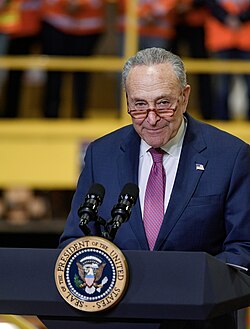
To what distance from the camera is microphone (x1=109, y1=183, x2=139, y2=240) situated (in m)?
2.88

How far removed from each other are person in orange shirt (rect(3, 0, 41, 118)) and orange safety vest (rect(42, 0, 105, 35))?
12 cm

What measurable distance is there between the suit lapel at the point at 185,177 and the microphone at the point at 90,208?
0.84 feet

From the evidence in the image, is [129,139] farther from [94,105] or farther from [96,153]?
[94,105]

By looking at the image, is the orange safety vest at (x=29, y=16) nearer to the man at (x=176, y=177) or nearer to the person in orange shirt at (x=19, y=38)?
the person in orange shirt at (x=19, y=38)

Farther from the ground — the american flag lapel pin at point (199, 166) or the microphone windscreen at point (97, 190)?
the american flag lapel pin at point (199, 166)

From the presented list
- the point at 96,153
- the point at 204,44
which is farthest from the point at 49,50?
the point at 96,153

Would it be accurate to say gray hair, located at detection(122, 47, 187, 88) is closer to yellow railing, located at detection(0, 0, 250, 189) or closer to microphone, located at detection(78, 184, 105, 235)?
microphone, located at detection(78, 184, 105, 235)

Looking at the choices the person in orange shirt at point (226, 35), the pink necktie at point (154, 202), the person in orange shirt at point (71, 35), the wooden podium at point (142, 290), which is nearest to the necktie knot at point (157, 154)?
the pink necktie at point (154, 202)

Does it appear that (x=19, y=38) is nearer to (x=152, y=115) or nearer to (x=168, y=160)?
(x=168, y=160)

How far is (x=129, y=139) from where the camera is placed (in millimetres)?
3342

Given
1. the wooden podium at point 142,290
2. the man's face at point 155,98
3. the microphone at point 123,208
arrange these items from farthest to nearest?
the man's face at point 155,98
the microphone at point 123,208
the wooden podium at point 142,290

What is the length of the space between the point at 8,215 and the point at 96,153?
5227 mm

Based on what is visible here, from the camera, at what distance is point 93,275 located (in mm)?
2789

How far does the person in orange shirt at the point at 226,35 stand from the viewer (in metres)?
8.64
